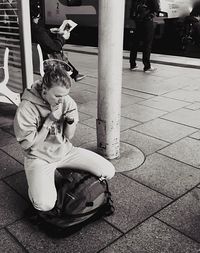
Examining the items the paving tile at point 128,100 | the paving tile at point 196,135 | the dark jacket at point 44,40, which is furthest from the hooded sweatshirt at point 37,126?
the dark jacket at point 44,40

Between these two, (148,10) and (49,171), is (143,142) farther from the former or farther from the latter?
(148,10)

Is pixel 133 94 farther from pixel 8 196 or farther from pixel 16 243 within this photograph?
pixel 16 243

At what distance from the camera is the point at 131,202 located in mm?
2637

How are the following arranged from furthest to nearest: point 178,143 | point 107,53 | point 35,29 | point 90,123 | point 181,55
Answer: point 181,55
point 35,29
point 90,123
point 178,143
point 107,53

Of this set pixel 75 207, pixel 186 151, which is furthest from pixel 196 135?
pixel 75 207

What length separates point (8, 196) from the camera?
272cm

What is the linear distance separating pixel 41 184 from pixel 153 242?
862 millimetres

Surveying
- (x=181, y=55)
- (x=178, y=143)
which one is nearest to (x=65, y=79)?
(x=178, y=143)

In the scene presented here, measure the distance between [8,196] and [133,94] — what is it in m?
3.56

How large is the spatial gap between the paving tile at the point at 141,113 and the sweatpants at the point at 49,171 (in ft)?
6.82

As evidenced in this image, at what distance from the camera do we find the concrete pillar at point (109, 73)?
294 centimetres

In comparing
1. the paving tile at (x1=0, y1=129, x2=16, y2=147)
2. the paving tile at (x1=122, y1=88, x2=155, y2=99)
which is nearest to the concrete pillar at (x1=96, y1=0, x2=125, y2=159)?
the paving tile at (x1=0, y1=129, x2=16, y2=147)

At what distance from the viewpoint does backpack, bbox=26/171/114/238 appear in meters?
2.21

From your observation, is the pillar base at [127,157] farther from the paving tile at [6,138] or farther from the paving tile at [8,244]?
the paving tile at [8,244]
